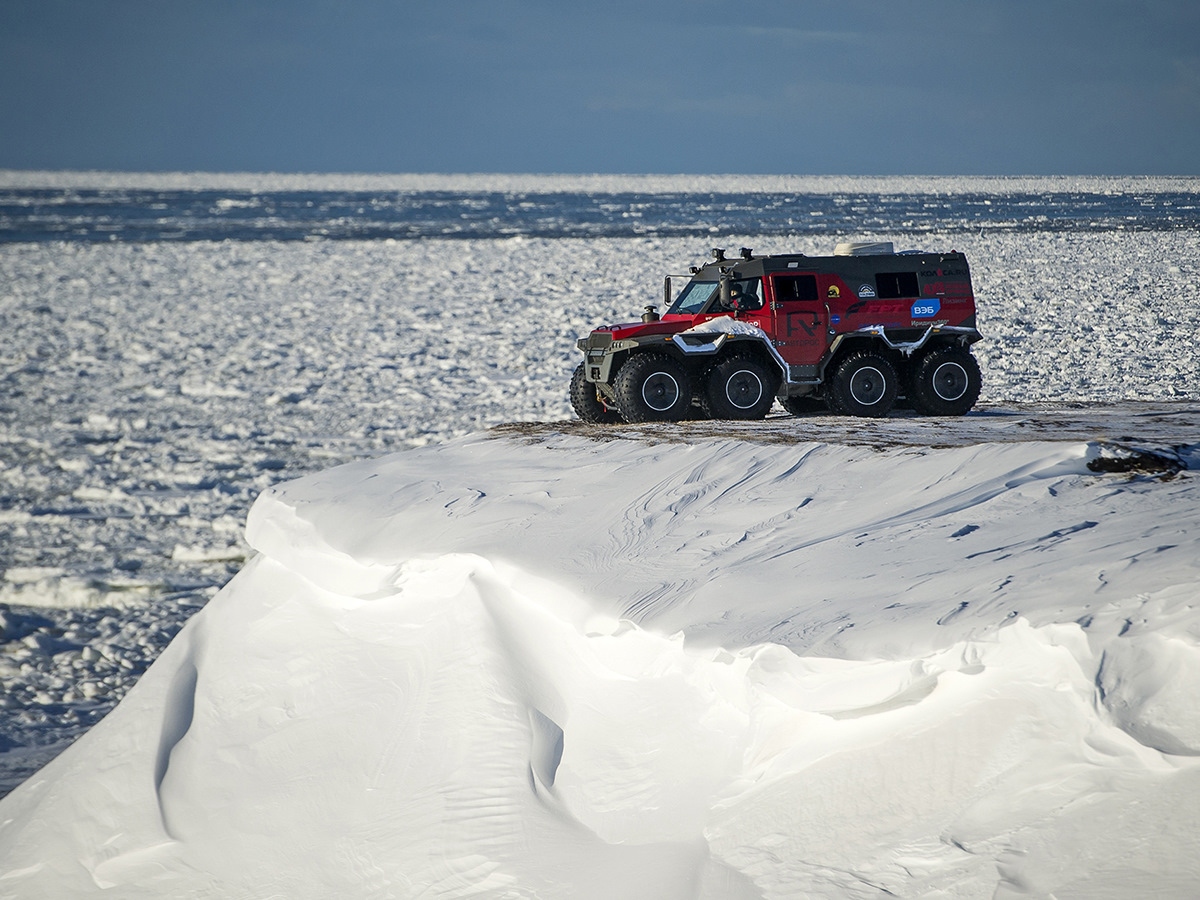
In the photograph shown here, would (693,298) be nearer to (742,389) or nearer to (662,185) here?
(742,389)

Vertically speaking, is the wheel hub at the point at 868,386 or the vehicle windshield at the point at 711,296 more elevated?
the vehicle windshield at the point at 711,296

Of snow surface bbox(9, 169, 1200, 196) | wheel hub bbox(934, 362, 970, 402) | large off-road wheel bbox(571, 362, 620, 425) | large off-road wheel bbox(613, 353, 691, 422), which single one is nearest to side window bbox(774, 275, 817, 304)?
large off-road wheel bbox(613, 353, 691, 422)

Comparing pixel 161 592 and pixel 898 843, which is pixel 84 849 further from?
pixel 161 592

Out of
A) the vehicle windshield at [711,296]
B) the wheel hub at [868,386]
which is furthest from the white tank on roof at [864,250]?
the wheel hub at [868,386]

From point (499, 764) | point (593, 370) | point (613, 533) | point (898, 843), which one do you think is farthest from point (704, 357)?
point (898, 843)

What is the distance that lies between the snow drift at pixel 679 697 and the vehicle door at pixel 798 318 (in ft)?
5.59

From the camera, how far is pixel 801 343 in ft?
22.2

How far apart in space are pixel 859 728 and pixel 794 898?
571 millimetres

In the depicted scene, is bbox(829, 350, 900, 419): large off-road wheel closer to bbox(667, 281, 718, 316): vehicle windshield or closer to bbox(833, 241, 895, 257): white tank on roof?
bbox(833, 241, 895, 257): white tank on roof

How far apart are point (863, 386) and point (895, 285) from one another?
0.73 metres

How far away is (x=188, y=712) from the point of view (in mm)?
4684

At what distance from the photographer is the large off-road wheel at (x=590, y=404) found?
23.9 feet

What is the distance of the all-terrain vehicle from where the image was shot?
21.9 feet

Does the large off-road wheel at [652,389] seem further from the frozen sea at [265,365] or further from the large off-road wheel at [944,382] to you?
the large off-road wheel at [944,382]
